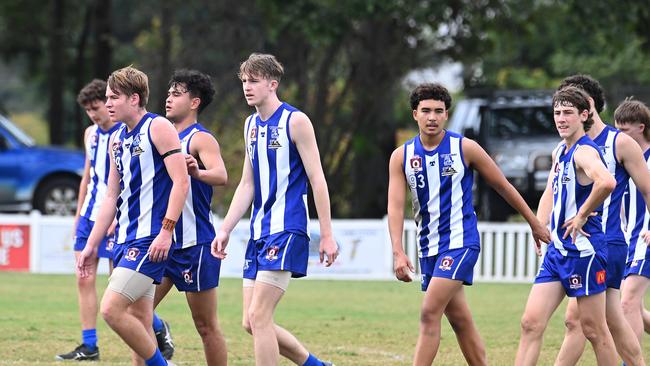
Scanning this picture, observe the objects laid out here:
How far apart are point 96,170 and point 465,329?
11.9ft

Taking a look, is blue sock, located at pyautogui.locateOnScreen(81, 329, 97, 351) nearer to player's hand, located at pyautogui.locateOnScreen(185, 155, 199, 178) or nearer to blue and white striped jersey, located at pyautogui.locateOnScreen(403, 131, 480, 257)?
player's hand, located at pyautogui.locateOnScreen(185, 155, 199, 178)

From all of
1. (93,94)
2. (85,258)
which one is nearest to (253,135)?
(85,258)

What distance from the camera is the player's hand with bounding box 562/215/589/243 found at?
7.15 m

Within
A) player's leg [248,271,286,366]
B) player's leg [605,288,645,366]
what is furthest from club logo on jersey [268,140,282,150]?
player's leg [605,288,645,366]

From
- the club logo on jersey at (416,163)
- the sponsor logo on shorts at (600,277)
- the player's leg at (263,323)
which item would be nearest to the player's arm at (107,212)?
the player's leg at (263,323)

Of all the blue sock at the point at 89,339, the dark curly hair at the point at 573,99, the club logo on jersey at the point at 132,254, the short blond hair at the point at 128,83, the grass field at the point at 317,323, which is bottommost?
the grass field at the point at 317,323

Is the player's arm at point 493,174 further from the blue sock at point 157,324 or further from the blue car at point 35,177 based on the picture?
the blue car at point 35,177

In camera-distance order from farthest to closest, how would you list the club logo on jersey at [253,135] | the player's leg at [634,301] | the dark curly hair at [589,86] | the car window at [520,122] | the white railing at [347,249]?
the car window at [520,122], the white railing at [347,249], the player's leg at [634,301], the dark curly hair at [589,86], the club logo on jersey at [253,135]

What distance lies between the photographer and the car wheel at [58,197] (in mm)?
21141

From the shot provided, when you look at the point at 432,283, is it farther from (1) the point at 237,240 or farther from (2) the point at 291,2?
(2) the point at 291,2

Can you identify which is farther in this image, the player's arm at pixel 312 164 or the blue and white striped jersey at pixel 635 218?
the blue and white striped jersey at pixel 635 218

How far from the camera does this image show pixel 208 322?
25.0 ft

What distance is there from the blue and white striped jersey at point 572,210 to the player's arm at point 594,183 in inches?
2.0

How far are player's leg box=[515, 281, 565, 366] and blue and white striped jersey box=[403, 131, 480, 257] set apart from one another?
48 cm
